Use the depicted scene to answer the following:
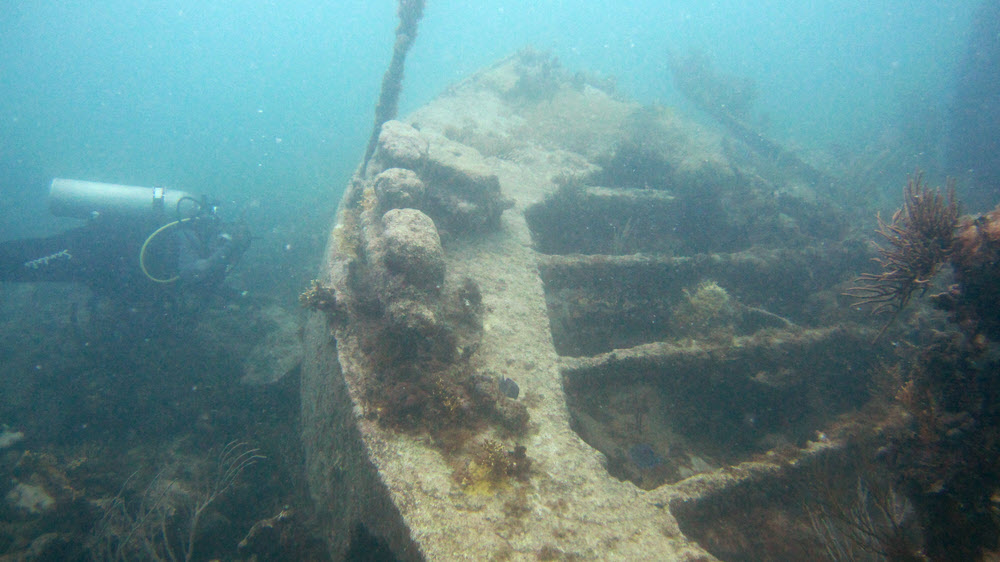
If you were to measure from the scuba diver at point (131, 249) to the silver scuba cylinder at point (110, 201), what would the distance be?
0.07 feet

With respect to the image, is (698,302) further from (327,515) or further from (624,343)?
(327,515)

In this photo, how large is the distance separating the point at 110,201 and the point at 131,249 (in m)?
2.79

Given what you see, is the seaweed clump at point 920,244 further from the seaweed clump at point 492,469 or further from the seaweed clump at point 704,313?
the seaweed clump at point 492,469

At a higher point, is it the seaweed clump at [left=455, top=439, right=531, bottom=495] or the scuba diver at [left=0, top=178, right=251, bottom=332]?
the scuba diver at [left=0, top=178, right=251, bottom=332]

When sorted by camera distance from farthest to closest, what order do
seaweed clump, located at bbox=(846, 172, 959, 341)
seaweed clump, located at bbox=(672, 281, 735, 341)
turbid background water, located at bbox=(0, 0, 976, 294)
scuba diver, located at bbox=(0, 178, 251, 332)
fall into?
1. turbid background water, located at bbox=(0, 0, 976, 294)
2. scuba diver, located at bbox=(0, 178, 251, 332)
3. seaweed clump, located at bbox=(672, 281, 735, 341)
4. seaweed clump, located at bbox=(846, 172, 959, 341)

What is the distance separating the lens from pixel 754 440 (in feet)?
18.9

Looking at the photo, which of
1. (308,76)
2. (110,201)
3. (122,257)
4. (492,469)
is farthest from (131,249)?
(308,76)

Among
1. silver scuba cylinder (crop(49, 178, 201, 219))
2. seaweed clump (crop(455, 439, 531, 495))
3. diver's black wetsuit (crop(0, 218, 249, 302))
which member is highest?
silver scuba cylinder (crop(49, 178, 201, 219))

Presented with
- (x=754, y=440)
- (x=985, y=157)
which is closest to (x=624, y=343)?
(x=754, y=440)

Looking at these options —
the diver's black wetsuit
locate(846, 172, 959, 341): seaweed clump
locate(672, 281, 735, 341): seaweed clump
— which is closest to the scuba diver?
the diver's black wetsuit

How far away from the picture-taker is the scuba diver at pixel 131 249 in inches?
362

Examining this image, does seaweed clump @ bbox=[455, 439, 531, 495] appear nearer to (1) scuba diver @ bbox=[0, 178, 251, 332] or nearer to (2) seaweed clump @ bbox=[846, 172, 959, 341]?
(2) seaweed clump @ bbox=[846, 172, 959, 341]

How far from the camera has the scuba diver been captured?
9195mm

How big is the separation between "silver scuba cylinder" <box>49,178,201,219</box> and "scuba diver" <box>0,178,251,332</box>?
2 centimetres
